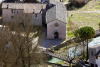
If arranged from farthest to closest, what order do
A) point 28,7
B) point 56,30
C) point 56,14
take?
point 28,7 → point 56,14 → point 56,30

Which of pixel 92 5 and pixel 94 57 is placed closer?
pixel 94 57

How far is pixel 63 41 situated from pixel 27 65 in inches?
918

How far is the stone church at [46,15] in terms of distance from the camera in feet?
205

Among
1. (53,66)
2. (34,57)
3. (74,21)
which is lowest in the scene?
(53,66)

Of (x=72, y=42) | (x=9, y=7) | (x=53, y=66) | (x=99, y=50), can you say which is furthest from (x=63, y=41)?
(x=9, y=7)

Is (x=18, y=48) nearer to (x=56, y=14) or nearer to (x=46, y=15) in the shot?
(x=56, y=14)

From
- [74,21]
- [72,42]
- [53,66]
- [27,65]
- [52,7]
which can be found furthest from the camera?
[74,21]

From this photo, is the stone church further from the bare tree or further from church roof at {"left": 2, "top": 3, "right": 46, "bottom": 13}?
the bare tree

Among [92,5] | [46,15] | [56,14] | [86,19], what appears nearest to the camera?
[56,14]

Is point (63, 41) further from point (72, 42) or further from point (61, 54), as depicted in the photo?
point (61, 54)

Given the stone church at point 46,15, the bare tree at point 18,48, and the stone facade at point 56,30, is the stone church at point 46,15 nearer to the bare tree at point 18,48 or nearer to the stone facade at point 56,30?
the stone facade at point 56,30

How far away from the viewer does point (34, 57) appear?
128 ft

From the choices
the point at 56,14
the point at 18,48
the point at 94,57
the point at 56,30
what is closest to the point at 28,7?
the point at 56,14

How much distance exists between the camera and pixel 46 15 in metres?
64.6
